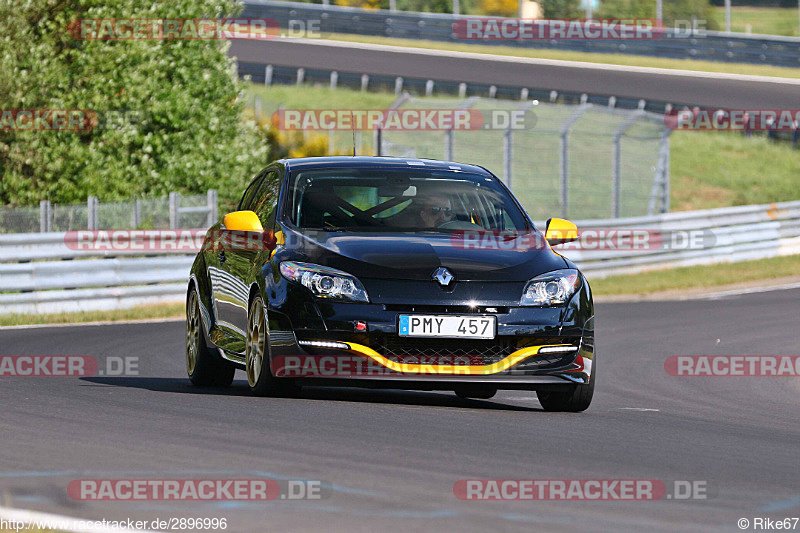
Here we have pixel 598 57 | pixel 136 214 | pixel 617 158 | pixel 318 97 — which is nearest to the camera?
pixel 136 214

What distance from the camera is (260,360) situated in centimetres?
932

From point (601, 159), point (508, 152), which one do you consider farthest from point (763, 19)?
point (508, 152)

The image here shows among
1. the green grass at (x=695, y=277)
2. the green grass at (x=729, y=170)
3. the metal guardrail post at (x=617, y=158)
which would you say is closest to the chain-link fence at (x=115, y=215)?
the green grass at (x=695, y=277)

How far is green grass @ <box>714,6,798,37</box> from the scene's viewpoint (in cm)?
6844

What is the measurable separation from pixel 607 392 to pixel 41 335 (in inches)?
257

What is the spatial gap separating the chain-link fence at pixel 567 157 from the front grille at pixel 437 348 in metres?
16.1

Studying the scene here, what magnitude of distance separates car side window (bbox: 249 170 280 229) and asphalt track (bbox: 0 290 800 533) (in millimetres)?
1179

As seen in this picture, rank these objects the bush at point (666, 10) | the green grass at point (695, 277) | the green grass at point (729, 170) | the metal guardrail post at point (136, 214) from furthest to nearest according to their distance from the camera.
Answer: the bush at point (666, 10), the green grass at point (729, 170), the green grass at point (695, 277), the metal guardrail post at point (136, 214)

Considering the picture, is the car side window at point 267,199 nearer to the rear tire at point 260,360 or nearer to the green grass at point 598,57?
the rear tire at point 260,360

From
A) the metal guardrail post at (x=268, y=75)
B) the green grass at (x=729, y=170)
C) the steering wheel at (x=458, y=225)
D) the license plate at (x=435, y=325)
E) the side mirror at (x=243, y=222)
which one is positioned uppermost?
the side mirror at (x=243, y=222)

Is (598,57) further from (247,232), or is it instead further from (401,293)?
(401,293)

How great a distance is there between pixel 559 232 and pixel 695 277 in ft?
55.9

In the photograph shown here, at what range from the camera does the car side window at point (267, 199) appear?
1009cm

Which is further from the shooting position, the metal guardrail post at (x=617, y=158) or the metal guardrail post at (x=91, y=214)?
the metal guardrail post at (x=617, y=158)
